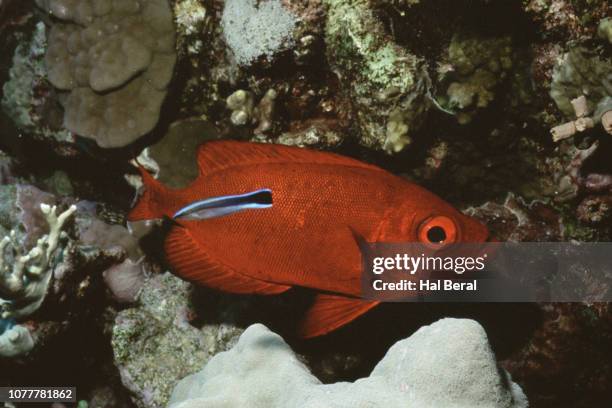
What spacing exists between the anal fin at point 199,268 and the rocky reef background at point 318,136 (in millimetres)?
480

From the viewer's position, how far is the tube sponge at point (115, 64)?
12.5 ft

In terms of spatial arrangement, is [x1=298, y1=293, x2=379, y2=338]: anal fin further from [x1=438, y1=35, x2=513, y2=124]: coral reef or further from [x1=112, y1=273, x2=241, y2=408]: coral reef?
[x1=438, y1=35, x2=513, y2=124]: coral reef

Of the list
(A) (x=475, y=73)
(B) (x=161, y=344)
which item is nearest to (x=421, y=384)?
(A) (x=475, y=73)

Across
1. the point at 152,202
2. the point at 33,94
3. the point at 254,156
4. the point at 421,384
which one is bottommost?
the point at 421,384

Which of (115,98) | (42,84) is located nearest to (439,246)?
(115,98)

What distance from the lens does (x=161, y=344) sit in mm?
3811

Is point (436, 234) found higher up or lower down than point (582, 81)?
lower down

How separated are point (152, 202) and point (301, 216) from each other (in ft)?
3.03

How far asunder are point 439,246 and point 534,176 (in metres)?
1.25

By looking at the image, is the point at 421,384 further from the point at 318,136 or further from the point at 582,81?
the point at 582,81

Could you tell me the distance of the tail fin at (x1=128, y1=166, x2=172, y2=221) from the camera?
10.3ft

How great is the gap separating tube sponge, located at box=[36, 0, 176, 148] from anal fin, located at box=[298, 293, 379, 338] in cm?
185

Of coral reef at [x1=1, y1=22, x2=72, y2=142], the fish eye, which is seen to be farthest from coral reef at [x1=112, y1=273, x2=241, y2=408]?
coral reef at [x1=1, y1=22, x2=72, y2=142]

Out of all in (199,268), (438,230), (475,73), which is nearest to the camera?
(438,230)
